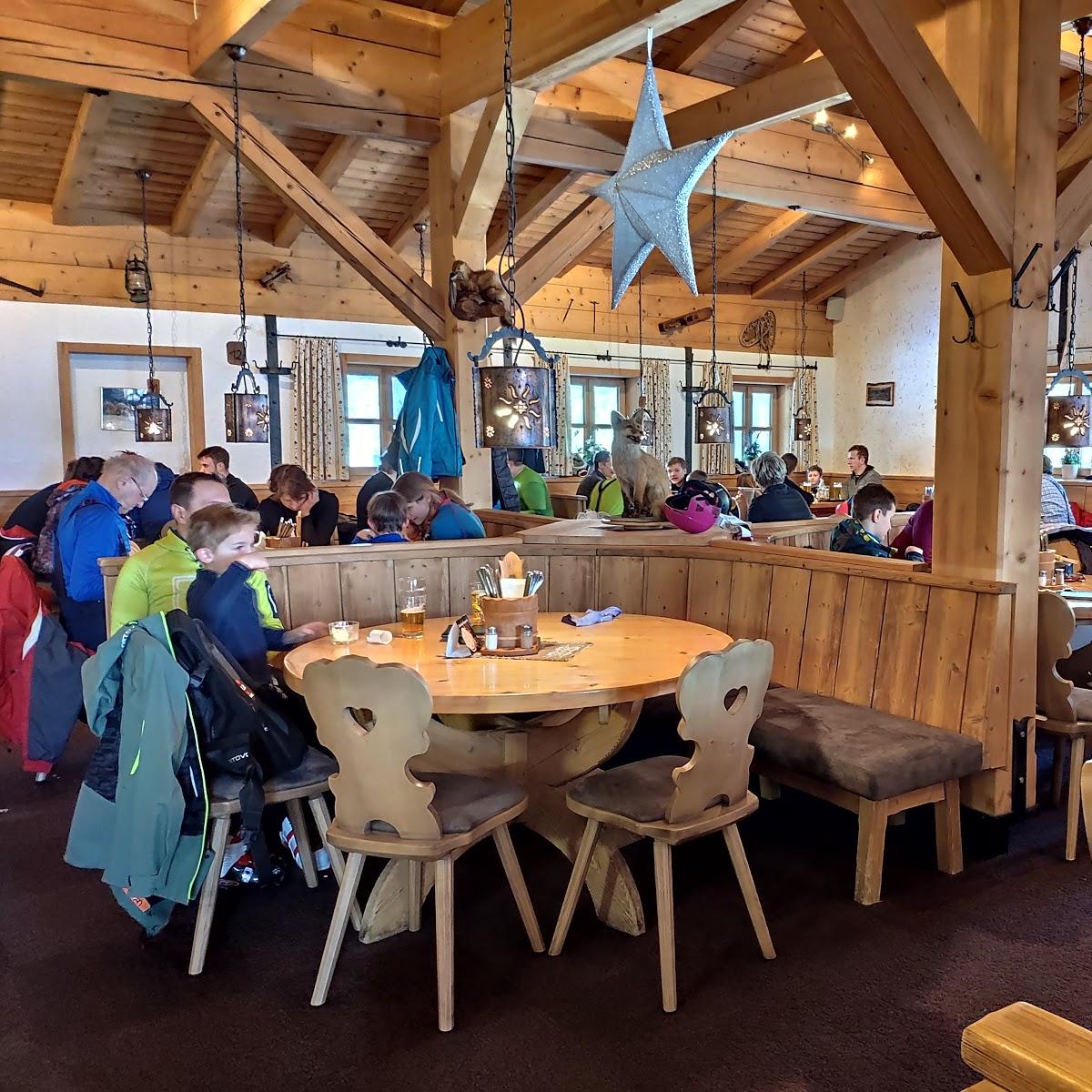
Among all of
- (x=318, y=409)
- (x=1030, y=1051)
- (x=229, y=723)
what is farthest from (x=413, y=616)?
(x=318, y=409)

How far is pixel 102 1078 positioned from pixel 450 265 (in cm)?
429

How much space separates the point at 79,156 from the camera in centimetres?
Answer: 654

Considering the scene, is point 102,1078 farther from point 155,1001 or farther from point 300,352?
point 300,352

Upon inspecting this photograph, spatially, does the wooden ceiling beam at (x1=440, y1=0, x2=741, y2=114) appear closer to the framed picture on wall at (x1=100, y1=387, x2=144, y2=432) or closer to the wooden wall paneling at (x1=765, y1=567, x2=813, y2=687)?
the wooden wall paneling at (x1=765, y1=567, x2=813, y2=687)

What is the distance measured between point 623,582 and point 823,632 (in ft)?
3.35

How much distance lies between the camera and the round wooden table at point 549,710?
2.56m

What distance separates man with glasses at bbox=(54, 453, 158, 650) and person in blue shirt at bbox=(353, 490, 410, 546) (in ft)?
3.33

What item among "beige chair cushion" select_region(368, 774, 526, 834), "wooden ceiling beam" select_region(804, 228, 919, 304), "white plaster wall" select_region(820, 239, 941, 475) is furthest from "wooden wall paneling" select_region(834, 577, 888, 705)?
"wooden ceiling beam" select_region(804, 228, 919, 304)

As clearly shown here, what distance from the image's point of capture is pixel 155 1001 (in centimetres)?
250

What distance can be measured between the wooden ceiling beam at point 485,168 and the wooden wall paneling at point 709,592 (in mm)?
2430

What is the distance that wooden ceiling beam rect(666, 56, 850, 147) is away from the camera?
515 cm

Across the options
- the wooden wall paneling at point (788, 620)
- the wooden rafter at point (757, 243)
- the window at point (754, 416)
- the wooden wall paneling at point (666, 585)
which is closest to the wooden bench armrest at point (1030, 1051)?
the wooden wall paneling at point (788, 620)

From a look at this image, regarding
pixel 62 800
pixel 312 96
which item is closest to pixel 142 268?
pixel 312 96

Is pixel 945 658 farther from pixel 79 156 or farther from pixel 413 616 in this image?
pixel 79 156
